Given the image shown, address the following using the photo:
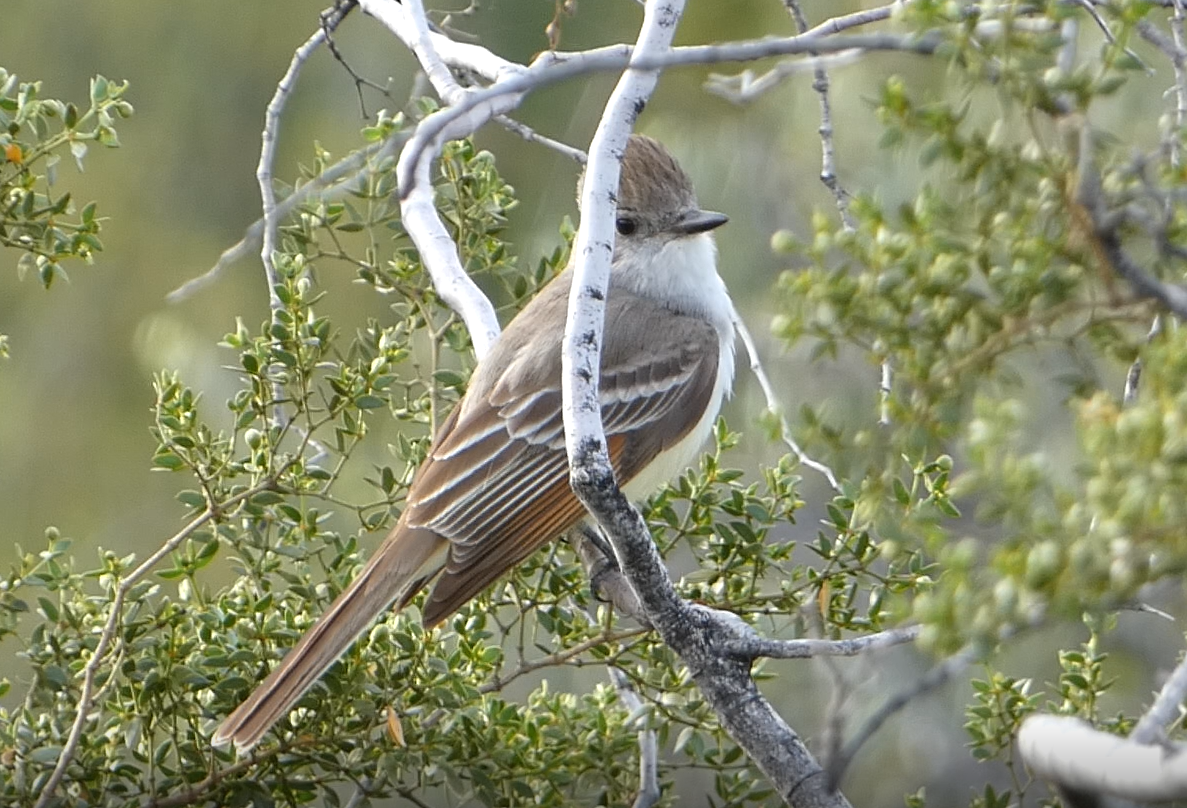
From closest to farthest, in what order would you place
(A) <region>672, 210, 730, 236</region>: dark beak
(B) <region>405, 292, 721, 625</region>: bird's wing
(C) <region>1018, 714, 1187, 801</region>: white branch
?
(C) <region>1018, 714, 1187, 801</region>: white branch
(B) <region>405, 292, 721, 625</region>: bird's wing
(A) <region>672, 210, 730, 236</region>: dark beak

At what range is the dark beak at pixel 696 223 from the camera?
409cm

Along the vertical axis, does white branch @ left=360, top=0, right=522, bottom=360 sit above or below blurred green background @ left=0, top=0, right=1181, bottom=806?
below

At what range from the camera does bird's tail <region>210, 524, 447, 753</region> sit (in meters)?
2.60

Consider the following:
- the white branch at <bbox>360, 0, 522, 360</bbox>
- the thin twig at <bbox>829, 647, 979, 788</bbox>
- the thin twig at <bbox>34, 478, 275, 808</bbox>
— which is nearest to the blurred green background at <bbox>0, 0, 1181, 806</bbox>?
the white branch at <bbox>360, 0, 522, 360</bbox>

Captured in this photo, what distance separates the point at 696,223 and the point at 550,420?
2.46ft

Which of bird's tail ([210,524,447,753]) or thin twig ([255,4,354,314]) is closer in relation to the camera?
bird's tail ([210,524,447,753])

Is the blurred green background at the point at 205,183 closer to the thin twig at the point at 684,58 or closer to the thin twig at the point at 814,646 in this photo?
the thin twig at the point at 814,646

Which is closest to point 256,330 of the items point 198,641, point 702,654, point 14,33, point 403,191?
point 14,33

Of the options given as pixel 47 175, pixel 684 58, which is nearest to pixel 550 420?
pixel 47 175

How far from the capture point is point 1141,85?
465 cm

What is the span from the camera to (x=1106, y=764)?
136 centimetres

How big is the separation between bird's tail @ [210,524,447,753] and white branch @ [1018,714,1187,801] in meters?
1.55

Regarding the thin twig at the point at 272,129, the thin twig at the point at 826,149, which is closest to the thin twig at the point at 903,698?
the thin twig at the point at 826,149

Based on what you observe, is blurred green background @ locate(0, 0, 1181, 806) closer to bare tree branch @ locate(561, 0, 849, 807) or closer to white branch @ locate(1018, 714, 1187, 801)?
bare tree branch @ locate(561, 0, 849, 807)
